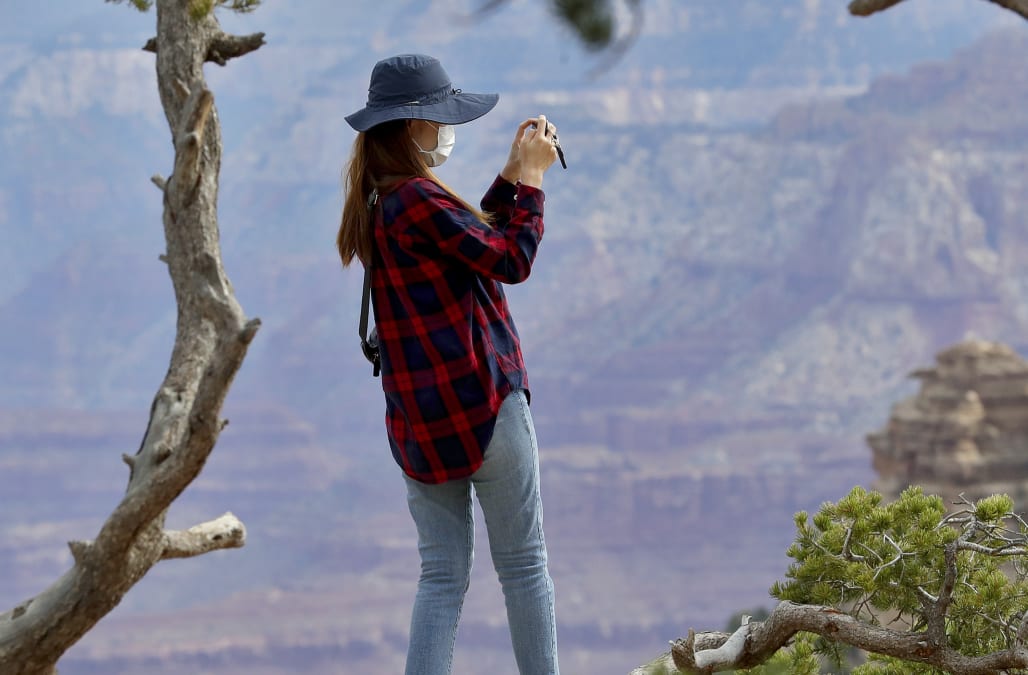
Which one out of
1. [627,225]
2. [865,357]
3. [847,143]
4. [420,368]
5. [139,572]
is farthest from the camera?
[627,225]

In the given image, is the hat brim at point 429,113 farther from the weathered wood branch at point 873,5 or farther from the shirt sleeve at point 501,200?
the weathered wood branch at point 873,5

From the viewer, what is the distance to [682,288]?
418ft

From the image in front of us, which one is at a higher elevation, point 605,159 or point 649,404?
point 605,159

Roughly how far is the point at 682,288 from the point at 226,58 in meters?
125

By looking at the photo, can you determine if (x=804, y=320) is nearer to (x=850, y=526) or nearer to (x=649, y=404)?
(x=649, y=404)

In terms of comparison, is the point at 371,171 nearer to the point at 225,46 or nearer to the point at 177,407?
the point at 177,407

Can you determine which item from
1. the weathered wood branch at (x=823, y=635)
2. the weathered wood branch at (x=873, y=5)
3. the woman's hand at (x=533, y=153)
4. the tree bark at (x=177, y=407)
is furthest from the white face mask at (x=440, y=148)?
the weathered wood branch at (x=873, y=5)

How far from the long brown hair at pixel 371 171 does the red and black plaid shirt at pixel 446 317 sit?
0.03 meters

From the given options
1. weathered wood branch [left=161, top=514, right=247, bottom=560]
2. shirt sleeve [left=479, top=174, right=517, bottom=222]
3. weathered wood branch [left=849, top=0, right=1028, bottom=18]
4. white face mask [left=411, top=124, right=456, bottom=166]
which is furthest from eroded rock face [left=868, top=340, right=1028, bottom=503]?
white face mask [left=411, top=124, right=456, bottom=166]

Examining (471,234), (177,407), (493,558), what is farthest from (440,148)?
(177,407)

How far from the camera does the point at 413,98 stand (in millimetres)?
2375

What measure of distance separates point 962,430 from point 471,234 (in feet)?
111

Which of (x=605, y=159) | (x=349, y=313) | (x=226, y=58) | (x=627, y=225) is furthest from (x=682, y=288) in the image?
(x=226, y=58)

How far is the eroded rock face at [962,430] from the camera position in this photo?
32938 millimetres
